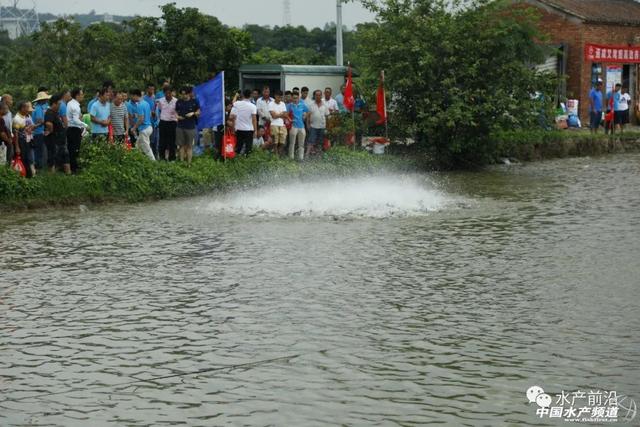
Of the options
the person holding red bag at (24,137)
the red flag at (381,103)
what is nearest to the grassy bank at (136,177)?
the person holding red bag at (24,137)

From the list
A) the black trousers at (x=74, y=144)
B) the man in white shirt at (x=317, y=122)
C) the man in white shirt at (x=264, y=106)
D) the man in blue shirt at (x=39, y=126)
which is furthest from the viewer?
the man in white shirt at (x=317, y=122)

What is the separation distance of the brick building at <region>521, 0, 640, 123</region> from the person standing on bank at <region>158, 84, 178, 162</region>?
66.5ft

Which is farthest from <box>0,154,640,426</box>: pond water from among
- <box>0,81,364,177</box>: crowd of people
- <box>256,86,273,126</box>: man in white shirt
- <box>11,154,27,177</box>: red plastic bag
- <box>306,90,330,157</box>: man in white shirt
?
<box>306,90,330,157</box>: man in white shirt

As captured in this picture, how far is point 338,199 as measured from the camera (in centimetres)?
2009

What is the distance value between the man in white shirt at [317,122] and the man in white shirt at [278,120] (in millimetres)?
877

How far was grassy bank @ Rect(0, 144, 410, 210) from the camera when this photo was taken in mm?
19445

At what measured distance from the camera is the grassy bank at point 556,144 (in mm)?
30344

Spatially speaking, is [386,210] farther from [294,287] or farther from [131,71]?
[131,71]

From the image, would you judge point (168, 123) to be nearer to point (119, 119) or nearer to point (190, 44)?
point (119, 119)

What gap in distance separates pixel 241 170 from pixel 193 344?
13602 mm

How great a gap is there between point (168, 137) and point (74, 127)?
2.78 m

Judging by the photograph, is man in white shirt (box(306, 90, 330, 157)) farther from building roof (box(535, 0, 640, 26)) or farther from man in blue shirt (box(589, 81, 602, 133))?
building roof (box(535, 0, 640, 26))

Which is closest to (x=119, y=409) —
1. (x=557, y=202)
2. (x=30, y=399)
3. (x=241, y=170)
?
(x=30, y=399)
